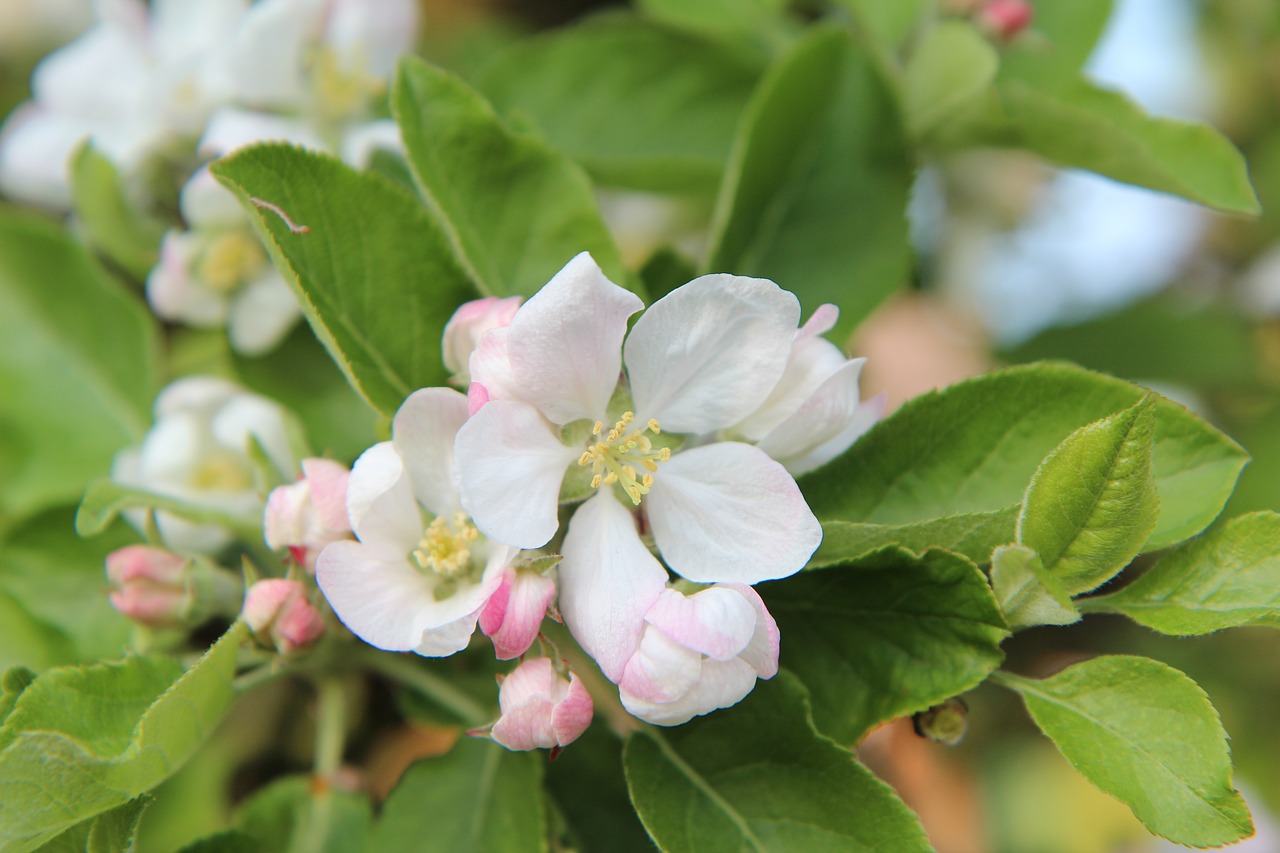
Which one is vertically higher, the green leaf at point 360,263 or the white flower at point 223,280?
the green leaf at point 360,263

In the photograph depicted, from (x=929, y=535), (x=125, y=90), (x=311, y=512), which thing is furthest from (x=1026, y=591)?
(x=125, y=90)

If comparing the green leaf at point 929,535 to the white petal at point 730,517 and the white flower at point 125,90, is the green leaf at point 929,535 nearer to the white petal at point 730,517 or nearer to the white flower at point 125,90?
the white petal at point 730,517

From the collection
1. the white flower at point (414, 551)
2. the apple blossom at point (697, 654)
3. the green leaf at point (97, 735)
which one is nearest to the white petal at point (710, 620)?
the apple blossom at point (697, 654)

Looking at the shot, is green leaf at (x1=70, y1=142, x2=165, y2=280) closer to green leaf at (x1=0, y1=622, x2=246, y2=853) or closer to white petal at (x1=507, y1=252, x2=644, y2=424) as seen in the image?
green leaf at (x1=0, y1=622, x2=246, y2=853)

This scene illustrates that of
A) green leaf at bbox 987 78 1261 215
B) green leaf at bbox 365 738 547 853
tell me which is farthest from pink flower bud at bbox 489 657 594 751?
green leaf at bbox 987 78 1261 215

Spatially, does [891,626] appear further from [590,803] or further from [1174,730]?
[590,803]

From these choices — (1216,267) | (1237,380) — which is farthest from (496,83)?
(1216,267)
